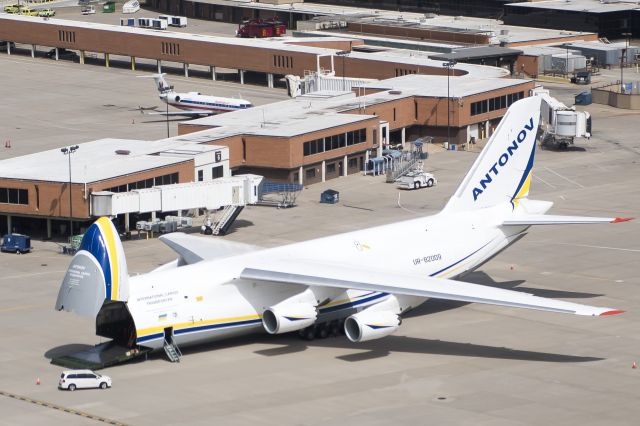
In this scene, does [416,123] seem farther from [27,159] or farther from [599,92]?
[27,159]

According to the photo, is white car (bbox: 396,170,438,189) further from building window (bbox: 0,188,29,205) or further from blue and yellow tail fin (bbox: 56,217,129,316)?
blue and yellow tail fin (bbox: 56,217,129,316)

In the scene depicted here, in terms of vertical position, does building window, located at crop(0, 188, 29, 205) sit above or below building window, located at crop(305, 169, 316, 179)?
above

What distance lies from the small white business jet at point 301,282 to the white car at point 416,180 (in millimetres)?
39399

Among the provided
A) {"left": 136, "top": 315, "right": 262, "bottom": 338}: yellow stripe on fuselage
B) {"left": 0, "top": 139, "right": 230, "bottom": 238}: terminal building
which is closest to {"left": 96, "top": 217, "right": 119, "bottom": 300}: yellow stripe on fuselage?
{"left": 136, "top": 315, "right": 262, "bottom": 338}: yellow stripe on fuselage

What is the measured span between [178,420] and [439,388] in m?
14.3

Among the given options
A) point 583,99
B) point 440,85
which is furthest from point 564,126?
point 583,99

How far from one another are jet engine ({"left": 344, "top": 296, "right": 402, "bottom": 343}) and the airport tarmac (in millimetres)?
1435

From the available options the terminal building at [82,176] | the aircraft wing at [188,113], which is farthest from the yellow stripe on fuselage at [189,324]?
the aircraft wing at [188,113]

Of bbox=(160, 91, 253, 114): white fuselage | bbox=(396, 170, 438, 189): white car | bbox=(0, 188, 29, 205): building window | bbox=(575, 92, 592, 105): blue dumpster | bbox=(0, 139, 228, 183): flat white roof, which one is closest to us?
bbox=(0, 188, 29, 205): building window

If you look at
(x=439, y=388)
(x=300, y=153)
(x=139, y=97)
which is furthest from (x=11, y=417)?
(x=139, y=97)

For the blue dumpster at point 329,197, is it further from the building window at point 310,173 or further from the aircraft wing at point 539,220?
the aircraft wing at point 539,220

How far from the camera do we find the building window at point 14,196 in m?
116

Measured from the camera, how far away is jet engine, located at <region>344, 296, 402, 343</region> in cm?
8088

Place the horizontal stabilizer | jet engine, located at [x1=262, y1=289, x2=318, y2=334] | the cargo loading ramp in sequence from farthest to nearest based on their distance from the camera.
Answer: the horizontal stabilizer
jet engine, located at [x1=262, y1=289, x2=318, y2=334]
the cargo loading ramp
